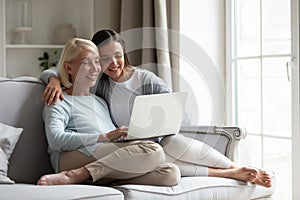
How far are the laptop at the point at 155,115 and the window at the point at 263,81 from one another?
0.99m

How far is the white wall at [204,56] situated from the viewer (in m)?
4.02

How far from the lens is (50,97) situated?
2.77 m

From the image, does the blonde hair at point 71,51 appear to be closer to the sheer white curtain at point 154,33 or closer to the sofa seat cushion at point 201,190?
the sofa seat cushion at point 201,190

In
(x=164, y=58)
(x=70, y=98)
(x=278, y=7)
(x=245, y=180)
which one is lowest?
(x=245, y=180)

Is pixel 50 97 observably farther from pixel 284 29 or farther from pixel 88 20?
pixel 88 20

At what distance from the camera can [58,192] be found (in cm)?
224

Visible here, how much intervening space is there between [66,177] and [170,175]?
44cm

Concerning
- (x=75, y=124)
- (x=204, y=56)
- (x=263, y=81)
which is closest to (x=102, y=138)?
(x=75, y=124)

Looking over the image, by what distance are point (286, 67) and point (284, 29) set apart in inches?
9.2

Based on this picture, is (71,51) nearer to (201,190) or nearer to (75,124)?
(75,124)

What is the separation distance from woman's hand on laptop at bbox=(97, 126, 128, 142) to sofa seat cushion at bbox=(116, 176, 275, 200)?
296 mm

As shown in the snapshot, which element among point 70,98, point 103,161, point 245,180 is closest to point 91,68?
point 70,98

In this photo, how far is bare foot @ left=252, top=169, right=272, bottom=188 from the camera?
2.78 meters

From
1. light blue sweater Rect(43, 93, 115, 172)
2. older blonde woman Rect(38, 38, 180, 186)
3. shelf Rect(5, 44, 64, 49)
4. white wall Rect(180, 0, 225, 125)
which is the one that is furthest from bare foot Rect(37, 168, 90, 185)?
shelf Rect(5, 44, 64, 49)
